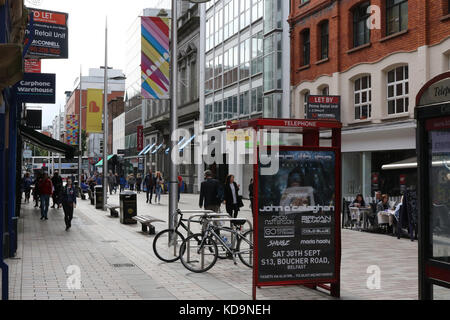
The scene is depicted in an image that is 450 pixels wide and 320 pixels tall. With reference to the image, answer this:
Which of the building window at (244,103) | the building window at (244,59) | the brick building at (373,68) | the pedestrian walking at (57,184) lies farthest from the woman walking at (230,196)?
the building window at (244,59)

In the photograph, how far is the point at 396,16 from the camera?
23.0 metres

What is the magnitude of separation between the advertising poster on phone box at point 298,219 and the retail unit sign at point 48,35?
1051cm

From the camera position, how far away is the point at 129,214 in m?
20.9

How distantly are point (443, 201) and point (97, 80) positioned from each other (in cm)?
12542

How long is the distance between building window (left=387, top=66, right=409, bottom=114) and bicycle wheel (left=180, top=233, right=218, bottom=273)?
14.1 metres

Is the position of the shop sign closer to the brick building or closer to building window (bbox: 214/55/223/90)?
the brick building

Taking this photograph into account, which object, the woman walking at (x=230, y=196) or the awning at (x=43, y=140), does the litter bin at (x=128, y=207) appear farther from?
the woman walking at (x=230, y=196)

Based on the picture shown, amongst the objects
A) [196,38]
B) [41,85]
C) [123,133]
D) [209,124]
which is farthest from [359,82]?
[123,133]

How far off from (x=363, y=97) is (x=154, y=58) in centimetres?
1324

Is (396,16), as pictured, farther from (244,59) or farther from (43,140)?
(244,59)

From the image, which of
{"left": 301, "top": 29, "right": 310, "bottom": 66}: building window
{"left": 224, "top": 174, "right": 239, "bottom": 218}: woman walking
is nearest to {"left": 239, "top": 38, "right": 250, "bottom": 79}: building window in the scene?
{"left": 301, "top": 29, "right": 310, "bottom": 66}: building window

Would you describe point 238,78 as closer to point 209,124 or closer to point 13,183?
point 209,124

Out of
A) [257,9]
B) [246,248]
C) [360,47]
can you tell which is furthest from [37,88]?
[257,9]

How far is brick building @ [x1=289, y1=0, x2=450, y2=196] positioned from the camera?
21.1m
